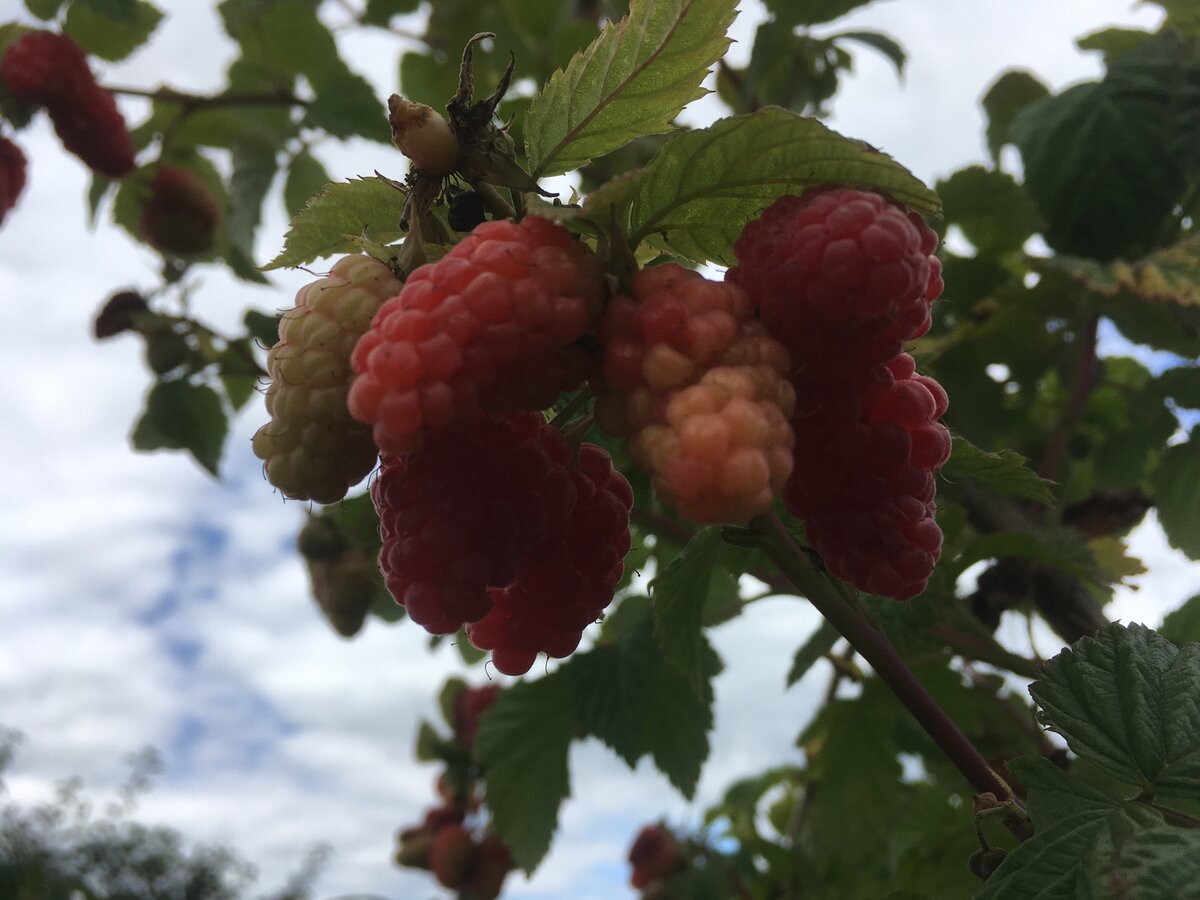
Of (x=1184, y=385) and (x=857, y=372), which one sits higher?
(x=1184, y=385)

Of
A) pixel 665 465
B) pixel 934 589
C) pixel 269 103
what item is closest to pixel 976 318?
pixel 934 589

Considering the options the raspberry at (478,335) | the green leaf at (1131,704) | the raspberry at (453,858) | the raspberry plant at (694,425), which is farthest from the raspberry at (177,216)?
the green leaf at (1131,704)

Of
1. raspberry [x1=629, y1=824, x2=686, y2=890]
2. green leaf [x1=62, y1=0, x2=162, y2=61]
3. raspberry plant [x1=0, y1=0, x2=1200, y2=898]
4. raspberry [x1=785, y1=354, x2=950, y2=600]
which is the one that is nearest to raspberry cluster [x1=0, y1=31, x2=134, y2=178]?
green leaf [x1=62, y1=0, x2=162, y2=61]

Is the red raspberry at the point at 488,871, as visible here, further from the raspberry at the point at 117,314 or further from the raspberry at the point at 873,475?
the raspberry at the point at 873,475

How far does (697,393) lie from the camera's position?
38cm

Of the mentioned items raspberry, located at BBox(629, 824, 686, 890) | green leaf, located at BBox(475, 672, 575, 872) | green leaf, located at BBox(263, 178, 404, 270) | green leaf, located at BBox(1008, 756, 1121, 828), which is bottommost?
green leaf, located at BBox(1008, 756, 1121, 828)

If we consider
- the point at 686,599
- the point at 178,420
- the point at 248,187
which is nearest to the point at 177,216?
the point at 248,187

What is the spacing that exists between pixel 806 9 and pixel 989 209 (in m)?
0.39

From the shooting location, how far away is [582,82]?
50 centimetres

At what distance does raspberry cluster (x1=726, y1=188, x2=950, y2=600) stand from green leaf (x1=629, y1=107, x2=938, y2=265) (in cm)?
2

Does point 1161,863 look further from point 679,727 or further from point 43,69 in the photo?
point 43,69

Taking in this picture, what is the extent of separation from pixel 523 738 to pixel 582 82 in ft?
3.53

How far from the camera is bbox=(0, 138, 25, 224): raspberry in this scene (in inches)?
59.2

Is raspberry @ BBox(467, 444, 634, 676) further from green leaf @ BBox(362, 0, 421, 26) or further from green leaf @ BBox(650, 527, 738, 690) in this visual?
green leaf @ BBox(362, 0, 421, 26)
